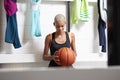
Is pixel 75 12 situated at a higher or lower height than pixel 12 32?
higher

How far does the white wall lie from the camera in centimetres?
222

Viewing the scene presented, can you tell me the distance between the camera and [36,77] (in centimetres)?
27

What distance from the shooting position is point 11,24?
2168 mm

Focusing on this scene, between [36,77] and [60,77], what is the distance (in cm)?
3

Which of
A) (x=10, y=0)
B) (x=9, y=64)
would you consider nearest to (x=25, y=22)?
(x=10, y=0)

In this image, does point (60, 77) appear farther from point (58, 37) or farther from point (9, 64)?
point (9, 64)

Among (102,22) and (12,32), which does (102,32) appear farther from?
(12,32)

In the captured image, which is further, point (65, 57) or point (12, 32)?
point (12, 32)

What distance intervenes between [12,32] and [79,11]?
2.41ft

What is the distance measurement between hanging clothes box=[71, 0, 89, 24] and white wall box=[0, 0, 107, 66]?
151mm

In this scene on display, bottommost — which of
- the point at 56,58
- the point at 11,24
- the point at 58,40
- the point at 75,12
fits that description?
the point at 56,58

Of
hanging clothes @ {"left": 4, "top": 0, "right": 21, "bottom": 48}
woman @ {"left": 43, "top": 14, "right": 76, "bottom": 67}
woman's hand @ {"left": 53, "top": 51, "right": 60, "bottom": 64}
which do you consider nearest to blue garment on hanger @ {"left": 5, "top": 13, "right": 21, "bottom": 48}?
hanging clothes @ {"left": 4, "top": 0, "right": 21, "bottom": 48}

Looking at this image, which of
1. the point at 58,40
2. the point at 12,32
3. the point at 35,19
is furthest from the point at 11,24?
the point at 58,40

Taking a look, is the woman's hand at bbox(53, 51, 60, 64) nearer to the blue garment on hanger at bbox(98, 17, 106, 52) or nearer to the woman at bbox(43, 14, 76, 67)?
the woman at bbox(43, 14, 76, 67)
